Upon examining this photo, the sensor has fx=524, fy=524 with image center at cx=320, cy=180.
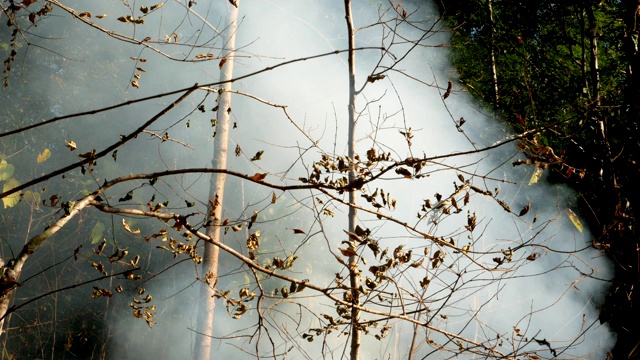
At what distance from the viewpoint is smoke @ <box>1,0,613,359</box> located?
7836mm

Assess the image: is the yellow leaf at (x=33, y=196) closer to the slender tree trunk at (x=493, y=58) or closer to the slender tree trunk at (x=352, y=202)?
the slender tree trunk at (x=352, y=202)

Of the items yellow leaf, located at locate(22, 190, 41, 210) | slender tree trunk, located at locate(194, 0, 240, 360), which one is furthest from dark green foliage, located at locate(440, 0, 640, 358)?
yellow leaf, located at locate(22, 190, 41, 210)

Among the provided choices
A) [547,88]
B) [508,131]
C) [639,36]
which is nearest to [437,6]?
[508,131]

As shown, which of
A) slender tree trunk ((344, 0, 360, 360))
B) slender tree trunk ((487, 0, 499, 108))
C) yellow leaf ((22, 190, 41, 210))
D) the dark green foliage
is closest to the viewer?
slender tree trunk ((344, 0, 360, 360))

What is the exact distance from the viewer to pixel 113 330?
26.5 feet

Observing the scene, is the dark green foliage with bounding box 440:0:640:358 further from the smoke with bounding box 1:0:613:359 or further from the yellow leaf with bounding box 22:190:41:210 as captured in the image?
the yellow leaf with bounding box 22:190:41:210

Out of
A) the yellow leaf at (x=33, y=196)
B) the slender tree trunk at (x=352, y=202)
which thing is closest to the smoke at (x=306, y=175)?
the yellow leaf at (x=33, y=196)

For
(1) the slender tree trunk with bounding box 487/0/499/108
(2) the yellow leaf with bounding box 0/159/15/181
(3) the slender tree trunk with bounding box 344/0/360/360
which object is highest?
(1) the slender tree trunk with bounding box 487/0/499/108

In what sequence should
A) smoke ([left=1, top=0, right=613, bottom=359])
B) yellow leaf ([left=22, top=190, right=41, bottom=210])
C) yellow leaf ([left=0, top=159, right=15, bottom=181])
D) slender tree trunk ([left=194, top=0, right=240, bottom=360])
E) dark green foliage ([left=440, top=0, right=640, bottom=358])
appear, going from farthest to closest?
smoke ([left=1, top=0, right=613, bottom=359])
slender tree trunk ([left=194, top=0, right=240, bottom=360])
yellow leaf ([left=0, top=159, right=15, bottom=181])
yellow leaf ([left=22, top=190, right=41, bottom=210])
dark green foliage ([left=440, top=0, right=640, bottom=358])

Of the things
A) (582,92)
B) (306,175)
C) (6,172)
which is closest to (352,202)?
(582,92)

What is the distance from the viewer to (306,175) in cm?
892

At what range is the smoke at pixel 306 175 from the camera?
7836 mm

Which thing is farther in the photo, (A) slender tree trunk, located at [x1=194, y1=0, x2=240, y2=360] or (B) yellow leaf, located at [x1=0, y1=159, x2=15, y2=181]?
(A) slender tree trunk, located at [x1=194, y1=0, x2=240, y2=360]

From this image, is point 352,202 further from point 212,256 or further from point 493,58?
point 493,58
